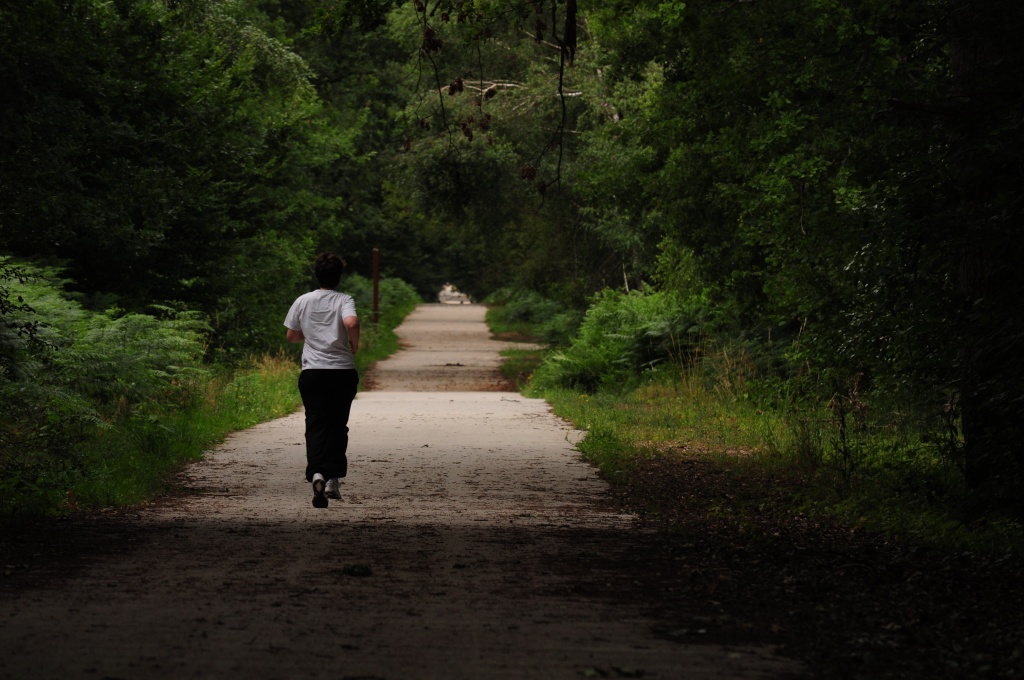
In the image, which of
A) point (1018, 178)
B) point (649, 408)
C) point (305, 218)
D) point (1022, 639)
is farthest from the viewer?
point (305, 218)

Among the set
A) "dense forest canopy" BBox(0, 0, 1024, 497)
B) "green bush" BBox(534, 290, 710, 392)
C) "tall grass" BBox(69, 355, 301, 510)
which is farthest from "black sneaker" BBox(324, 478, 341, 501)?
"green bush" BBox(534, 290, 710, 392)

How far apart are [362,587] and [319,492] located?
3.26 m

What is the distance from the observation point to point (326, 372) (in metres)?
10.3

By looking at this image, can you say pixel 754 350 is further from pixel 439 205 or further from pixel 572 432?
pixel 439 205

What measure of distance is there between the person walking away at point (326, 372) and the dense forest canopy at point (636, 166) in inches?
70.8

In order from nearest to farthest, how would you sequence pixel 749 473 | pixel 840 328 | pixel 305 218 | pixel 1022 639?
1. pixel 1022 639
2. pixel 840 328
3. pixel 749 473
4. pixel 305 218

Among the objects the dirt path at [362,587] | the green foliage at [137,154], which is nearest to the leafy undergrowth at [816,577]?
the dirt path at [362,587]

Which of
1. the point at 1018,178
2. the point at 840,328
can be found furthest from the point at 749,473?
the point at 1018,178

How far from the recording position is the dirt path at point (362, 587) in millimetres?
5438

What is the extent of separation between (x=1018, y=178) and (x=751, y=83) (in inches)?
300

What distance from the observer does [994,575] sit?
25.3ft

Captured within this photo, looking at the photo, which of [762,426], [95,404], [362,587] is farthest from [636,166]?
[362,587]

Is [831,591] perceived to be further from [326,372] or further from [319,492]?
[326,372]

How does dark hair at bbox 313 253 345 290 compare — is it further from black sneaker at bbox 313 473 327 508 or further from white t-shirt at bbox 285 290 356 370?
black sneaker at bbox 313 473 327 508
